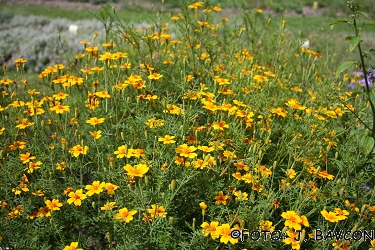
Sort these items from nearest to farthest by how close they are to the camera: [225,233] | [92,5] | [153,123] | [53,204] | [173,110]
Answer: [225,233] → [53,204] → [153,123] → [173,110] → [92,5]

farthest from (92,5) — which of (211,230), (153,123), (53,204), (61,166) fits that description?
(211,230)

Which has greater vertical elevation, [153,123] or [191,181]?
[153,123]

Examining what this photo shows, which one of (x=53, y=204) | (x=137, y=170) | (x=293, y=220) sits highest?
(x=137, y=170)

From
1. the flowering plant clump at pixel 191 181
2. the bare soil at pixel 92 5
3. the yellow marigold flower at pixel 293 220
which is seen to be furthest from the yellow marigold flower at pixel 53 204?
the bare soil at pixel 92 5

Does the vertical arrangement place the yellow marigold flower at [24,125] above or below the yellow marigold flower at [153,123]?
below

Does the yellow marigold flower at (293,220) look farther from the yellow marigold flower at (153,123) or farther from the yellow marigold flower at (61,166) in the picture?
the yellow marigold flower at (61,166)

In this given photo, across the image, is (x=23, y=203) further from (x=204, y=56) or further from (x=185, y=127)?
(x=204, y=56)

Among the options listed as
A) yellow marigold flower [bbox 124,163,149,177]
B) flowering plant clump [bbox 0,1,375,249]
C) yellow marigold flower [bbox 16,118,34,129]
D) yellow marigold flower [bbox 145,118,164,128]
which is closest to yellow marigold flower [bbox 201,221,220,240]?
flowering plant clump [bbox 0,1,375,249]

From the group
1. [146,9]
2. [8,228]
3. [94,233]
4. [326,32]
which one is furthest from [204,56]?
[146,9]

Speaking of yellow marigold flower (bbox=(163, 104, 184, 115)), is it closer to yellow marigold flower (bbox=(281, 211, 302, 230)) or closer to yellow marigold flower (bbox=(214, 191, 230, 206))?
yellow marigold flower (bbox=(214, 191, 230, 206))

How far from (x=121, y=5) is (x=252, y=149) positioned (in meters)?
8.31

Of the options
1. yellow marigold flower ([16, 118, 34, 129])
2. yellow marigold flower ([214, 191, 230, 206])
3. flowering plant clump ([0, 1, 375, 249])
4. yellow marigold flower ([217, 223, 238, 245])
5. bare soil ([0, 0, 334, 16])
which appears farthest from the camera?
bare soil ([0, 0, 334, 16])

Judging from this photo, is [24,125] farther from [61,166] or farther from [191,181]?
[191,181]

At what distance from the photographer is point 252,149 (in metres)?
1.89
